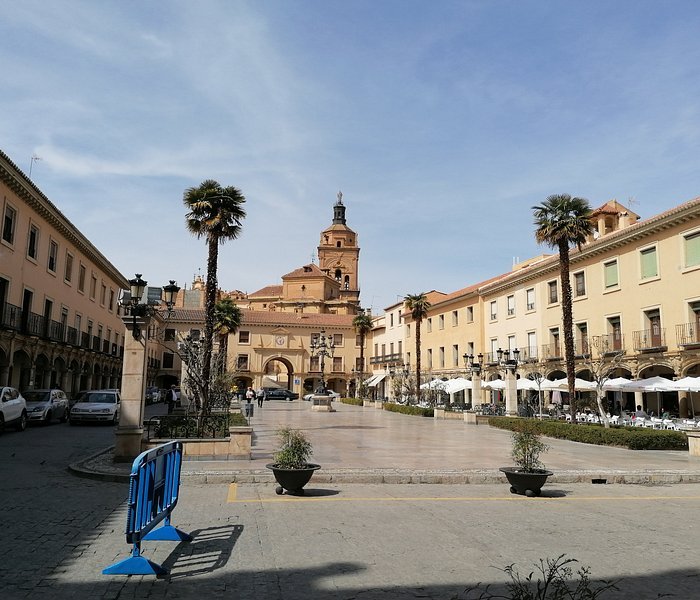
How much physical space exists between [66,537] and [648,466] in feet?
40.9

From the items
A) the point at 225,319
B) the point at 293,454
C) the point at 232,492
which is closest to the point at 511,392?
the point at 293,454

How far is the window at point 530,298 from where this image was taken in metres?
41.2

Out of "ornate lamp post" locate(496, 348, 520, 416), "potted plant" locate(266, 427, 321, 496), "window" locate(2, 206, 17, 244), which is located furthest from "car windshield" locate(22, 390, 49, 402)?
"ornate lamp post" locate(496, 348, 520, 416)

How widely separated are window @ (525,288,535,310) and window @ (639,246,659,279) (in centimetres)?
1051

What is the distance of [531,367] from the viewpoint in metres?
39.4

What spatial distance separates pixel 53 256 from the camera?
3369 cm

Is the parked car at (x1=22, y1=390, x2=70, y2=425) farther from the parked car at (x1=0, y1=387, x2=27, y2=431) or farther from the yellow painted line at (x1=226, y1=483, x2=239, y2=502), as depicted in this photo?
the yellow painted line at (x1=226, y1=483, x2=239, y2=502)

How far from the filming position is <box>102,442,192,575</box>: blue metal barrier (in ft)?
17.1

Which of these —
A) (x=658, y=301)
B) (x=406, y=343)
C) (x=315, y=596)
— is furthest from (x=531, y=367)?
(x=315, y=596)

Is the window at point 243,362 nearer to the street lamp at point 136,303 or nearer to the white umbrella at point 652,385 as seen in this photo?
the white umbrella at point 652,385

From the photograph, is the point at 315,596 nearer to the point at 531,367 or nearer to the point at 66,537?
the point at 66,537

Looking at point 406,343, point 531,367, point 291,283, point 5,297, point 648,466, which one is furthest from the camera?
point 291,283

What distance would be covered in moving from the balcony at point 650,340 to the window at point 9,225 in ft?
102

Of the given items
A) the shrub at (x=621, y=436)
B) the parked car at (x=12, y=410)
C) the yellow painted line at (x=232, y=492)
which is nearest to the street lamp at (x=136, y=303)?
the yellow painted line at (x=232, y=492)
